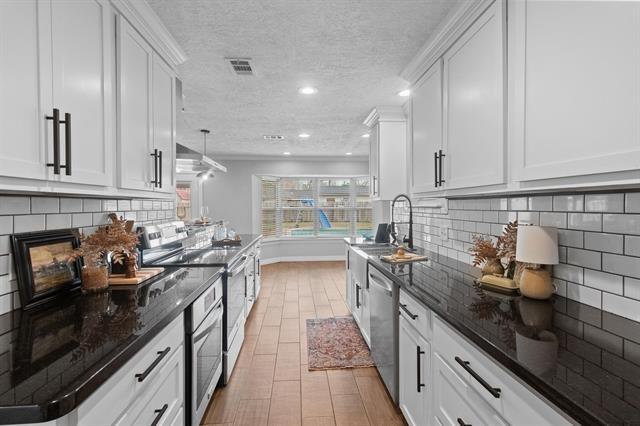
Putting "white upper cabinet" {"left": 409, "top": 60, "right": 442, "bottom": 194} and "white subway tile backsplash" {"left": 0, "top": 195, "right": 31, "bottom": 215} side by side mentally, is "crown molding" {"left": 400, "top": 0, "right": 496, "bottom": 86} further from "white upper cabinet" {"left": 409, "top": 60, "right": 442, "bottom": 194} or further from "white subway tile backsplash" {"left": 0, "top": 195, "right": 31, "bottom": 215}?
"white subway tile backsplash" {"left": 0, "top": 195, "right": 31, "bottom": 215}

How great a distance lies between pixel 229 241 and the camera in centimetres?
382

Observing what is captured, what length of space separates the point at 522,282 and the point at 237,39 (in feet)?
7.31

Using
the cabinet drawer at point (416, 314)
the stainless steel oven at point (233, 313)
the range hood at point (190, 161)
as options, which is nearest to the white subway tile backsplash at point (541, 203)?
the cabinet drawer at point (416, 314)

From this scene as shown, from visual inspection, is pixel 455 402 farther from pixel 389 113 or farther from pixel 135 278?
pixel 389 113

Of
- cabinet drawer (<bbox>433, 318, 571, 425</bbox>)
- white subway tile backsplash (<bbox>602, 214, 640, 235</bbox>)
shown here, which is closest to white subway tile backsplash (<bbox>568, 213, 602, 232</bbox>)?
white subway tile backsplash (<bbox>602, 214, 640, 235</bbox>)

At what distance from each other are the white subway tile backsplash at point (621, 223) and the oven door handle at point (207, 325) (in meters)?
1.94

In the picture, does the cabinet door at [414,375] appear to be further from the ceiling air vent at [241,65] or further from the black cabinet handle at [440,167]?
the ceiling air vent at [241,65]

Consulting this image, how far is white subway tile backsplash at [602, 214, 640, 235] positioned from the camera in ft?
3.78

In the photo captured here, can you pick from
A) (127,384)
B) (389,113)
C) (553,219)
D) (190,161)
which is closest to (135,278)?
(127,384)

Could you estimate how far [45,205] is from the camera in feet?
5.02

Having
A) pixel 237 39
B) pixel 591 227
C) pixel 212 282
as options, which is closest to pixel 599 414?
pixel 591 227

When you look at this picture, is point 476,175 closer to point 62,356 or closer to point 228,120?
point 62,356

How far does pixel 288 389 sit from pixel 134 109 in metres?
2.15

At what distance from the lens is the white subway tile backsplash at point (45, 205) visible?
147 centimetres
